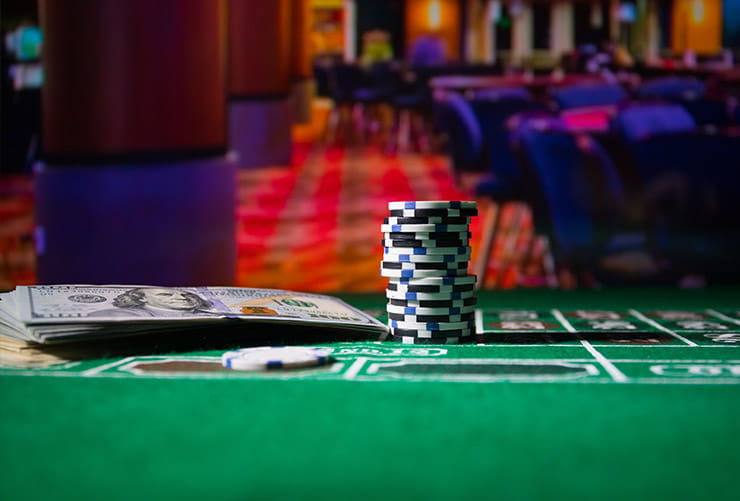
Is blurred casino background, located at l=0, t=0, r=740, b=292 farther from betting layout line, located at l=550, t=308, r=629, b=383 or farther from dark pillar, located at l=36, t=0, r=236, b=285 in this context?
betting layout line, located at l=550, t=308, r=629, b=383

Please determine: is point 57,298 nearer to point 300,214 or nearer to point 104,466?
point 104,466

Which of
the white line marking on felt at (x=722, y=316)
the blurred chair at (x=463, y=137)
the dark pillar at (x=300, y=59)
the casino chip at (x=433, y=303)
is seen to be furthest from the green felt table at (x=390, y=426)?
the dark pillar at (x=300, y=59)

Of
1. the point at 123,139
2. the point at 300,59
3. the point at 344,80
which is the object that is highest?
the point at 300,59

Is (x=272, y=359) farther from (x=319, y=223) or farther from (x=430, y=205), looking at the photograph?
(x=319, y=223)

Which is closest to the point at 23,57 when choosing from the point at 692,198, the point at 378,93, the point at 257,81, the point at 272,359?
the point at 257,81

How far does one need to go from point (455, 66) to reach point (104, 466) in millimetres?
10713

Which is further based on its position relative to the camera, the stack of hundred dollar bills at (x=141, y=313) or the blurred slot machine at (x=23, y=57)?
the blurred slot machine at (x=23, y=57)

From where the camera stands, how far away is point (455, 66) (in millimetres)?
11414

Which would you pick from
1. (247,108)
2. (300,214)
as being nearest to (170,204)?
(300,214)

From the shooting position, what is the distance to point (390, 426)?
3.92 feet

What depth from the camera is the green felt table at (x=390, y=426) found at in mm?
985

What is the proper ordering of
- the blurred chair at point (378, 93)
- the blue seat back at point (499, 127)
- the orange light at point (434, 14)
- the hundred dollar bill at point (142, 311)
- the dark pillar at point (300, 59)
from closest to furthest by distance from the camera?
the hundred dollar bill at point (142, 311) < the blue seat back at point (499, 127) < the dark pillar at point (300, 59) < the blurred chair at point (378, 93) < the orange light at point (434, 14)

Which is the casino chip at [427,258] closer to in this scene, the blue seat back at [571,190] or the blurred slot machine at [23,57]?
the blue seat back at [571,190]

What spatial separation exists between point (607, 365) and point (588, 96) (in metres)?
4.51
